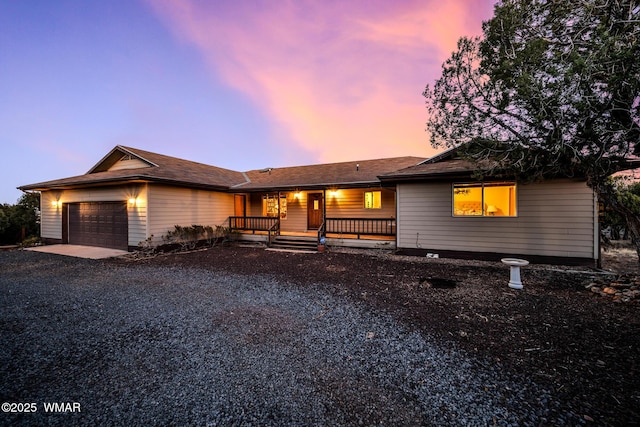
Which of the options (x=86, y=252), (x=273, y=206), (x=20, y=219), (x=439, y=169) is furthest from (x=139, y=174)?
(x=439, y=169)

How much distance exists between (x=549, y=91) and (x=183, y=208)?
12122 mm

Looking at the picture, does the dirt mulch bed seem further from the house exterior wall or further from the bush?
the bush

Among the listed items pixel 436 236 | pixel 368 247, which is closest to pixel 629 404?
pixel 436 236

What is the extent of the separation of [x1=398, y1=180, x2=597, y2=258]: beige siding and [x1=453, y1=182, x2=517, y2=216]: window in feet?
0.78

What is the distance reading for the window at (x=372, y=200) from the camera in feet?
39.0

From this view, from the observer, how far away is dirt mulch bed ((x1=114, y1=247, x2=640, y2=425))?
2291 mm

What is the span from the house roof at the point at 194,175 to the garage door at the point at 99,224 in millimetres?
1064

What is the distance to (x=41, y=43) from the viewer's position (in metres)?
11.9

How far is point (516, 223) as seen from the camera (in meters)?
7.55

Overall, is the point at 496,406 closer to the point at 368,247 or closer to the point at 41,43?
the point at 368,247

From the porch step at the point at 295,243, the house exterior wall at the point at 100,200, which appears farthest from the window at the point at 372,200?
the house exterior wall at the point at 100,200

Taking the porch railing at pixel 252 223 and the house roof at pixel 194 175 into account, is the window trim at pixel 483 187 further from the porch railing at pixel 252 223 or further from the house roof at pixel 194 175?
the porch railing at pixel 252 223

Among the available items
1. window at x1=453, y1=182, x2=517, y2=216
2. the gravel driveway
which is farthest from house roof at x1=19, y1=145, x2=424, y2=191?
the gravel driveway

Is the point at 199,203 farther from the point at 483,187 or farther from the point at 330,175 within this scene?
the point at 483,187
